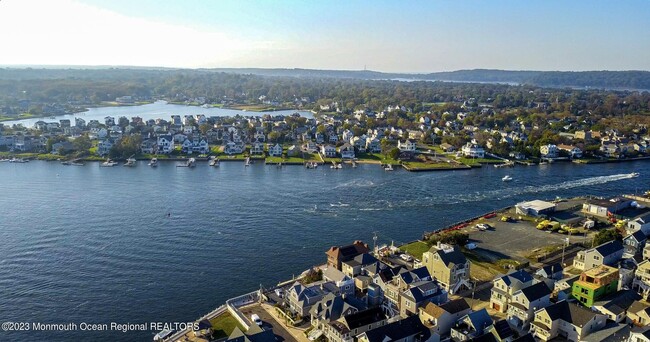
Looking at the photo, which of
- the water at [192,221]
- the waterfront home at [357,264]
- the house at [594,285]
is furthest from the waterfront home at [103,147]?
the house at [594,285]

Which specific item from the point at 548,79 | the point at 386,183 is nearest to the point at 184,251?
the point at 386,183

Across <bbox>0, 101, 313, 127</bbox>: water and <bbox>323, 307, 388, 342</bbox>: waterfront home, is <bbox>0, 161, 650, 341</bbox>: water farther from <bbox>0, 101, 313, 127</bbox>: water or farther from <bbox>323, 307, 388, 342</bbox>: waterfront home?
<bbox>0, 101, 313, 127</bbox>: water

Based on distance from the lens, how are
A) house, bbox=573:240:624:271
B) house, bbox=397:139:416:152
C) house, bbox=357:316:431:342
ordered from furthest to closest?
house, bbox=397:139:416:152
house, bbox=573:240:624:271
house, bbox=357:316:431:342

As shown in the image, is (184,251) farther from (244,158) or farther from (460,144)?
(460,144)

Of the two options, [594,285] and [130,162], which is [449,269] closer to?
[594,285]

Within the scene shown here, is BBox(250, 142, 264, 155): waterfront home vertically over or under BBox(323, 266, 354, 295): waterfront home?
over

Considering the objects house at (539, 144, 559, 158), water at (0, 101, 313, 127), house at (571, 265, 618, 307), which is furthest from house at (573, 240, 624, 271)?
water at (0, 101, 313, 127)
